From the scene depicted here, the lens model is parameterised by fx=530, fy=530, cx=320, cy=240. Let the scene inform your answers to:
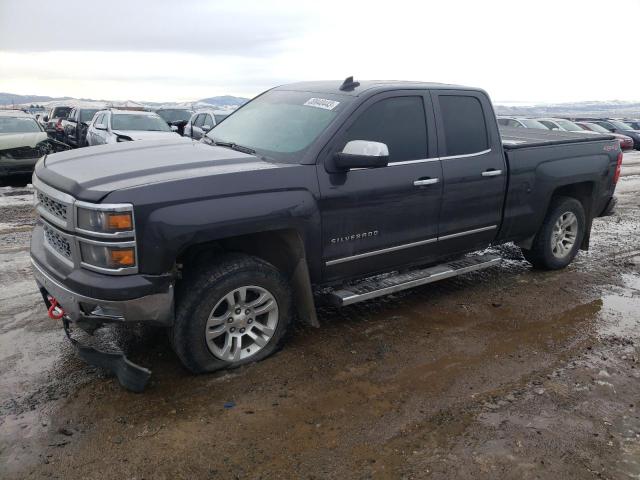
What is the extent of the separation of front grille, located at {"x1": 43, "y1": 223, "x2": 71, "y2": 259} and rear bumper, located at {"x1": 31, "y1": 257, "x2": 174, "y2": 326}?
8.3 inches

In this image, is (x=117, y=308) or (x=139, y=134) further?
(x=139, y=134)

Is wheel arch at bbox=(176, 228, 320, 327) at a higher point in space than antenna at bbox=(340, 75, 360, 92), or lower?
lower

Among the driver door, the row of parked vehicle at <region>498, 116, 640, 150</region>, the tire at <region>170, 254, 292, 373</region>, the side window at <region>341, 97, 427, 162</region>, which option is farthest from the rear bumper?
the row of parked vehicle at <region>498, 116, 640, 150</region>

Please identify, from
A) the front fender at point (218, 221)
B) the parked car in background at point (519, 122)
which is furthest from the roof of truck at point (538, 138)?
the parked car in background at point (519, 122)

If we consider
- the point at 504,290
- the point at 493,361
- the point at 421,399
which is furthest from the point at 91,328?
the point at 504,290

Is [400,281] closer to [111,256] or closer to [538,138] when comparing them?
[111,256]

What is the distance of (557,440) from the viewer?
3045 millimetres

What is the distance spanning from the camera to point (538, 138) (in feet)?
19.6

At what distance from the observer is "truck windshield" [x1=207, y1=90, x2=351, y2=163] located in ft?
13.2

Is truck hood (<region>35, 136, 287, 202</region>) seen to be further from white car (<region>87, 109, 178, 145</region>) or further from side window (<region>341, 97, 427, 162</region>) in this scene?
white car (<region>87, 109, 178, 145</region>)

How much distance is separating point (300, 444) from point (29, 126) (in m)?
12.1

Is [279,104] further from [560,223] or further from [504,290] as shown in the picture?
[560,223]

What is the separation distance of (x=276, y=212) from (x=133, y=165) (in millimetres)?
998

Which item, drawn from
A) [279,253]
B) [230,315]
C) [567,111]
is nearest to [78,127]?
[279,253]
